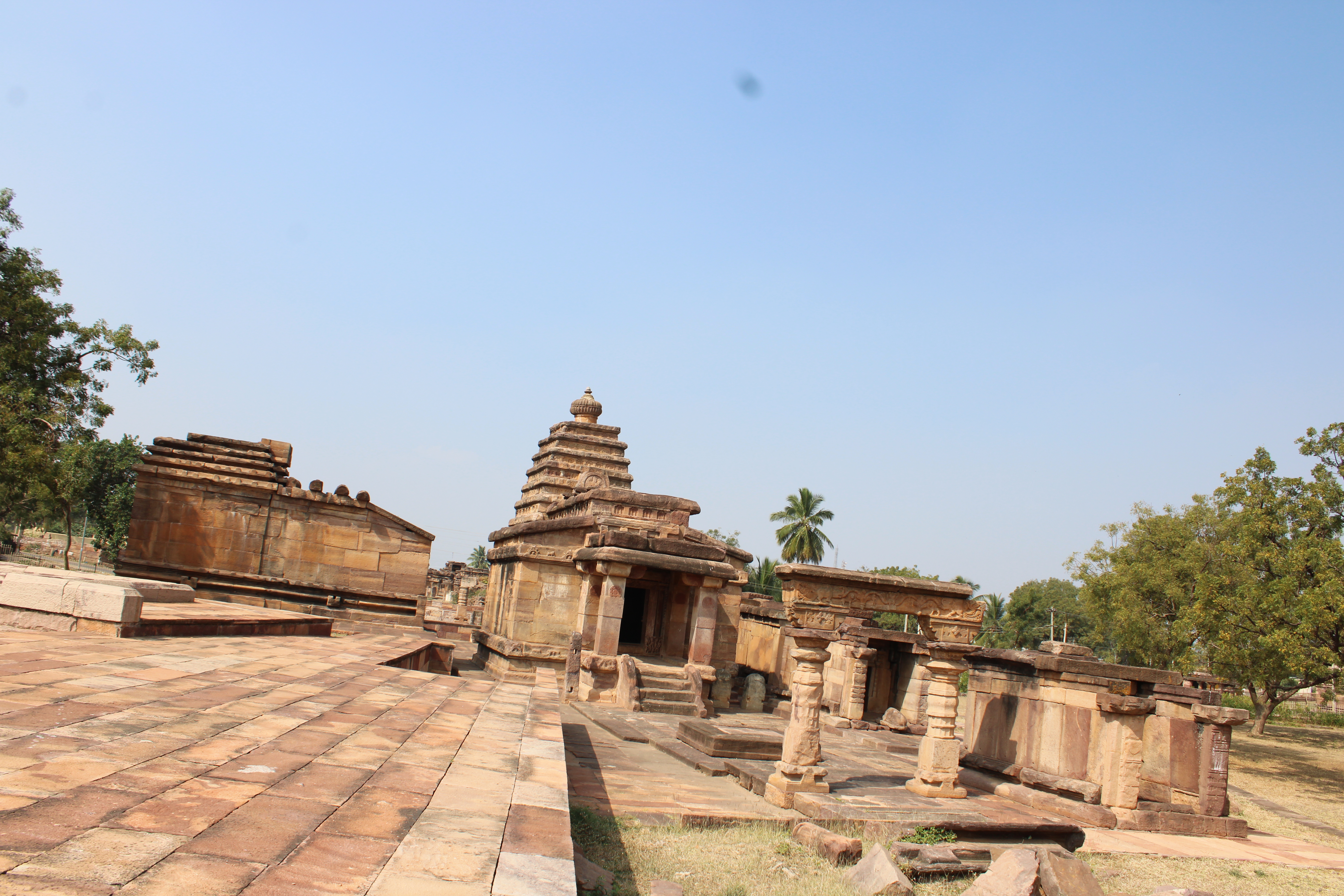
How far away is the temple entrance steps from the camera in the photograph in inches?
563

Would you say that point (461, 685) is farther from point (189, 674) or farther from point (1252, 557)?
point (1252, 557)

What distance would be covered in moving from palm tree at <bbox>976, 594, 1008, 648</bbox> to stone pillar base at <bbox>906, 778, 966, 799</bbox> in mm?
47209

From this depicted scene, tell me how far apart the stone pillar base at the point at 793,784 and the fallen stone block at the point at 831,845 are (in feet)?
3.78

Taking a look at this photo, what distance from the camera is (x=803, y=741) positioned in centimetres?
857

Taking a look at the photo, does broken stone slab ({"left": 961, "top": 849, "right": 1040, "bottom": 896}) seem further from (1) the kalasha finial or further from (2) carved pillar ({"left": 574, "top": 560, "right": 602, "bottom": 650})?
(1) the kalasha finial

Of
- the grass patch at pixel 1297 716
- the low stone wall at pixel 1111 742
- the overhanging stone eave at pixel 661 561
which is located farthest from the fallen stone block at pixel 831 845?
the grass patch at pixel 1297 716

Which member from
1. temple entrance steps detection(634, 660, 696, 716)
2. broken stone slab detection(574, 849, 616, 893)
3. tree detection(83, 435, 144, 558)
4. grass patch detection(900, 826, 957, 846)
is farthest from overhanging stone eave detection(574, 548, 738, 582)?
tree detection(83, 435, 144, 558)

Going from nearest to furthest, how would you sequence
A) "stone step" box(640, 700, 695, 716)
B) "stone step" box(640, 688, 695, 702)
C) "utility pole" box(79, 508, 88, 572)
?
"stone step" box(640, 700, 695, 716) → "stone step" box(640, 688, 695, 702) → "utility pole" box(79, 508, 88, 572)

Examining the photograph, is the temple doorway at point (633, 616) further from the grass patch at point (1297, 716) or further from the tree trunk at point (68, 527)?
the grass patch at point (1297, 716)

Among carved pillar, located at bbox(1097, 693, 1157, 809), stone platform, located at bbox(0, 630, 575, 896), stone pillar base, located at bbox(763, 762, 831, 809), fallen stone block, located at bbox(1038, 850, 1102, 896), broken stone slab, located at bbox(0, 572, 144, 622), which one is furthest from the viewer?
carved pillar, located at bbox(1097, 693, 1157, 809)

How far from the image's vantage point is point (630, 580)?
18.0 m

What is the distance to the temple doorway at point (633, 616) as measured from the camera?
1852 cm

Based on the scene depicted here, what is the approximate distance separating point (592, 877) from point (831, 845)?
240 centimetres

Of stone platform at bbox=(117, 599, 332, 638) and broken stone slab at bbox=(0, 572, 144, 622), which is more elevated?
broken stone slab at bbox=(0, 572, 144, 622)
